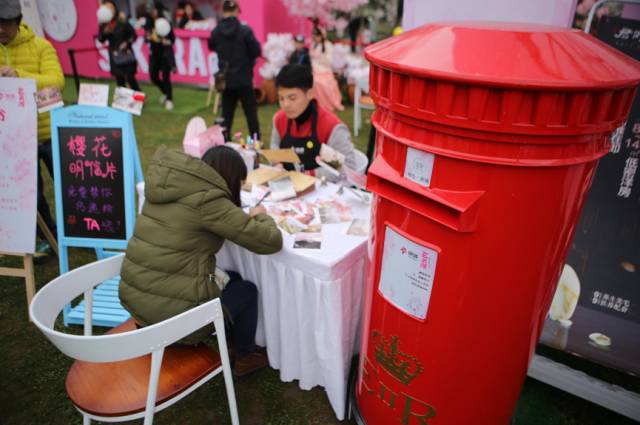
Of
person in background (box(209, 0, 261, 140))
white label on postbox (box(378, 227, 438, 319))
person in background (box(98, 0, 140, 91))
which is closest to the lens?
white label on postbox (box(378, 227, 438, 319))

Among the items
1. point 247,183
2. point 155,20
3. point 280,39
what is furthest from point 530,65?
point 155,20

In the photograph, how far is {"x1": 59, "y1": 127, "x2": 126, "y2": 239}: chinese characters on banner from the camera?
2635 millimetres

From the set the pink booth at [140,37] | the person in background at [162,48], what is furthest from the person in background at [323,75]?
the person in background at [162,48]

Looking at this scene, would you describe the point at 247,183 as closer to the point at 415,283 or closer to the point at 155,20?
the point at 415,283

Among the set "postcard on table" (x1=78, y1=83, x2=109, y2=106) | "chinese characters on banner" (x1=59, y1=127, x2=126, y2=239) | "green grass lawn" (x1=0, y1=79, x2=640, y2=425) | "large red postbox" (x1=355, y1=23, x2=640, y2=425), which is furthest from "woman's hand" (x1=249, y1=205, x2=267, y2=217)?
"postcard on table" (x1=78, y1=83, x2=109, y2=106)

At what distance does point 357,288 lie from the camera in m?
2.05

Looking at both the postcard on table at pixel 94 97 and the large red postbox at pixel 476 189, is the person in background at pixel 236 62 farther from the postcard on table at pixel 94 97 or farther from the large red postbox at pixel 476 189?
the large red postbox at pixel 476 189

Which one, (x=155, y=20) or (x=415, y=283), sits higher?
(x=155, y=20)

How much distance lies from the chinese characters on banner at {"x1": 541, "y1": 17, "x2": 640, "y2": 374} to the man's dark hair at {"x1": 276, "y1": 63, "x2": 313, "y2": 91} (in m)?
1.67

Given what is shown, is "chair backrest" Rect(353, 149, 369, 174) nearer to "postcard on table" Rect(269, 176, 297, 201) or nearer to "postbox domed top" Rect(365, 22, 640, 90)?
"postcard on table" Rect(269, 176, 297, 201)

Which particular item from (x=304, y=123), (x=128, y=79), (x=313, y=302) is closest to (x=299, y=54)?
(x=128, y=79)

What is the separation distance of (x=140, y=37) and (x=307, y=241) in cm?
849

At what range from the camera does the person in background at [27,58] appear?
262cm

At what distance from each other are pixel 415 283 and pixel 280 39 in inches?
274
